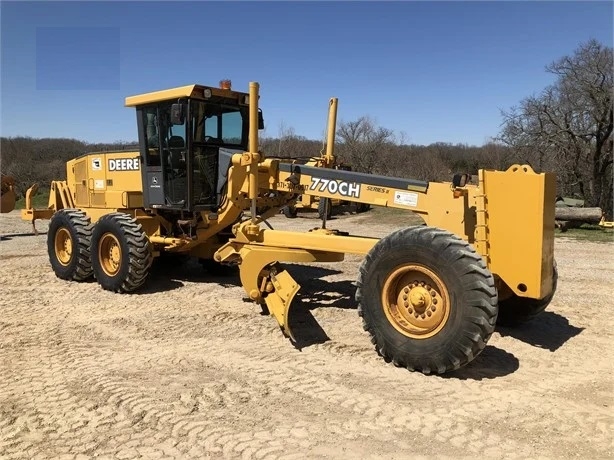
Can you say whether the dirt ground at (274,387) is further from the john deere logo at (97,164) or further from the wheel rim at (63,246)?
the john deere logo at (97,164)

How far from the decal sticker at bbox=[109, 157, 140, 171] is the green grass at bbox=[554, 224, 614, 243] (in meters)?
10.4

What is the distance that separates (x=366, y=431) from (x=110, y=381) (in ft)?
7.07

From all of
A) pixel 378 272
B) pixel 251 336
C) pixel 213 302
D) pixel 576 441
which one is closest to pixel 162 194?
pixel 213 302

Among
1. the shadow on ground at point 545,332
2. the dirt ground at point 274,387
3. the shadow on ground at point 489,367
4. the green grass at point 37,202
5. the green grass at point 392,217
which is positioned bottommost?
the dirt ground at point 274,387

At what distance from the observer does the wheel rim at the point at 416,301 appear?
179 inches

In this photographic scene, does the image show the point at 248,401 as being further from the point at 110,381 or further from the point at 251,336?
the point at 251,336

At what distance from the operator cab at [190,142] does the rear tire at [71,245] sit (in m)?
1.23

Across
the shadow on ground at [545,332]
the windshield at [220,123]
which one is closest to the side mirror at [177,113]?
the windshield at [220,123]

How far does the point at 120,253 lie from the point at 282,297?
305cm

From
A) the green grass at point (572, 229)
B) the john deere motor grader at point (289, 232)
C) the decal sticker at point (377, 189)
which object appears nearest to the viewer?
the john deere motor grader at point (289, 232)

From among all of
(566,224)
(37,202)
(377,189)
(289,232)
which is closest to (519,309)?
(377,189)

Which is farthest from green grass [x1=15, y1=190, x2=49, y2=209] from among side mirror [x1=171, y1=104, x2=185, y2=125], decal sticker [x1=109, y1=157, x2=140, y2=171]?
side mirror [x1=171, y1=104, x2=185, y2=125]

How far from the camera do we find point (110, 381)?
4.53 m

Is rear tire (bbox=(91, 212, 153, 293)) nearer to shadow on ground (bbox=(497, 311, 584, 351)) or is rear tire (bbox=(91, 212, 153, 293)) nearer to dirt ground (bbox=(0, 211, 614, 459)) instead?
dirt ground (bbox=(0, 211, 614, 459))
